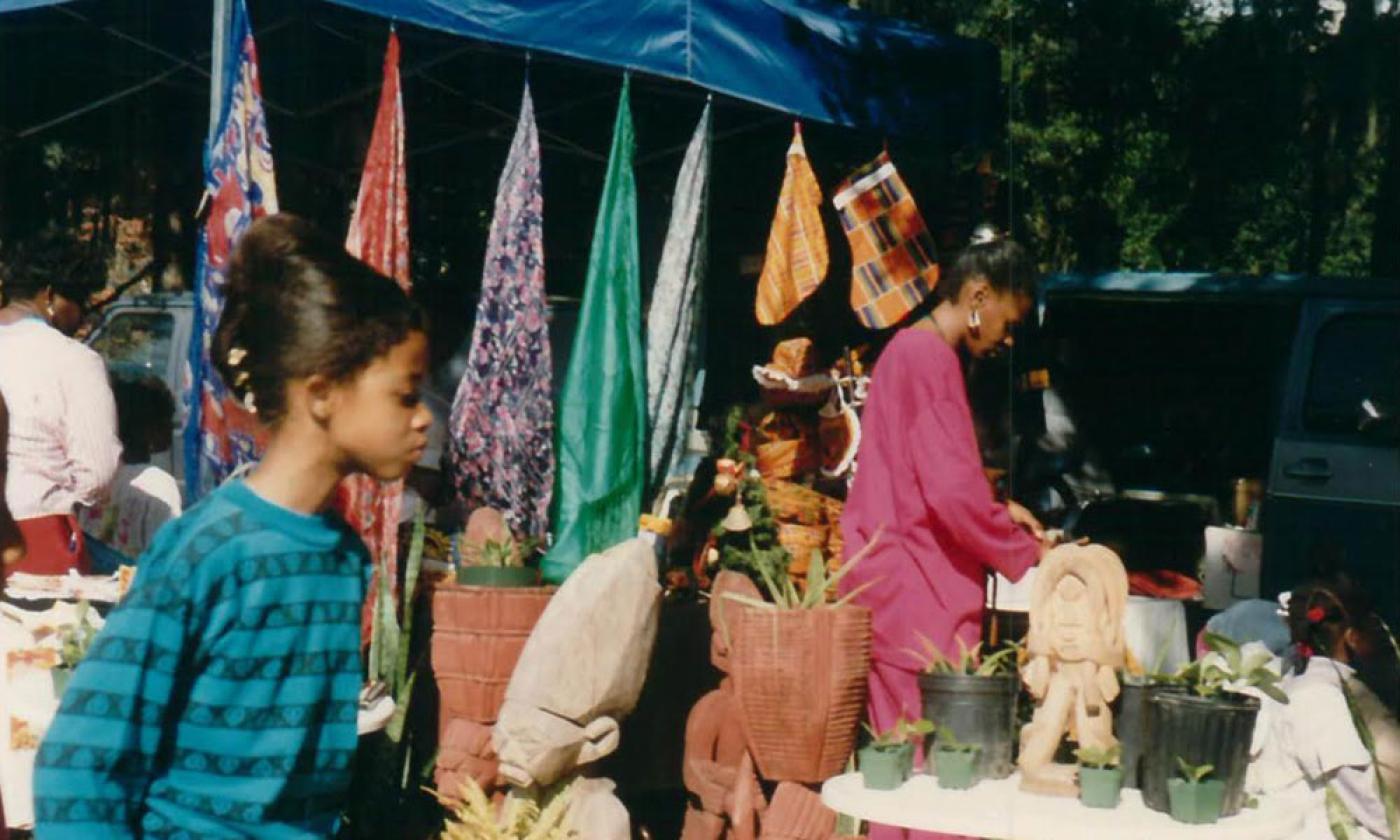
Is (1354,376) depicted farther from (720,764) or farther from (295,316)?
(295,316)

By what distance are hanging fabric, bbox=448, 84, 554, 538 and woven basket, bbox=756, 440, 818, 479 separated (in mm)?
878

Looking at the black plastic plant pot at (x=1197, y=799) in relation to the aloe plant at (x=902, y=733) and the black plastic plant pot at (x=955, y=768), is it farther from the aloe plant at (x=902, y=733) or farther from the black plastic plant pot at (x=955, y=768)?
the aloe plant at (x=902, y=733)

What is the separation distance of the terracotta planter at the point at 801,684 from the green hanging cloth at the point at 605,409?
1.06 metres

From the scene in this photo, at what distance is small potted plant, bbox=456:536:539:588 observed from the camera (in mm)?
5875

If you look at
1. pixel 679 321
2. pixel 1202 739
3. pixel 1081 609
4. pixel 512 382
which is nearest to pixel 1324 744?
pixel 1081 609

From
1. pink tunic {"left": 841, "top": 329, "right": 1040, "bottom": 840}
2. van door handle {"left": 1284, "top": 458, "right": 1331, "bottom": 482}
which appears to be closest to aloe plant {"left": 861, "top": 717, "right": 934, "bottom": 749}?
pink tunic {"left": 841, "top": 329, "right": 1040, "bottom": 840}

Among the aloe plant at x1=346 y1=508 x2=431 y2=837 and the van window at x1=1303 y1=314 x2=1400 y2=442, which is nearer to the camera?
the aloe plant at x1=346 y1=508 x2=431 y2=837

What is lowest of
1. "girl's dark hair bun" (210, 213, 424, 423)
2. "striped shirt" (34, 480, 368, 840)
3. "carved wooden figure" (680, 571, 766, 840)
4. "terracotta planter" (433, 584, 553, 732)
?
"carved wooden figure" (680, 571, 766, 840)

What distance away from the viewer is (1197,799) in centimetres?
378

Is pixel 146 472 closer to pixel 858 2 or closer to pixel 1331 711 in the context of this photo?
pixel 1331 711

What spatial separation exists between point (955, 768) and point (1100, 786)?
0.31 meters

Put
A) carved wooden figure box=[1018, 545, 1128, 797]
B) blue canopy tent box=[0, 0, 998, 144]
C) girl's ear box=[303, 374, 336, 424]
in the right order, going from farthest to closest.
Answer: blue canopy tent box=[0, 0, 998, 144]
carved wooden figure box=[1018, 545, 1128, 797]
girl's ear box=[303, 374, 336, 424]

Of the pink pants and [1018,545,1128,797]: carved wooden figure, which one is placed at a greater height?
[1018,545,1128,797]: carved wooden figure

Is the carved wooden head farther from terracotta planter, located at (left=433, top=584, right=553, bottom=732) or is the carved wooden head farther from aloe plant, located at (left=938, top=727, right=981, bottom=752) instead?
terracotta planter, located at (left=433, top=584, right=553, bottom=732)
